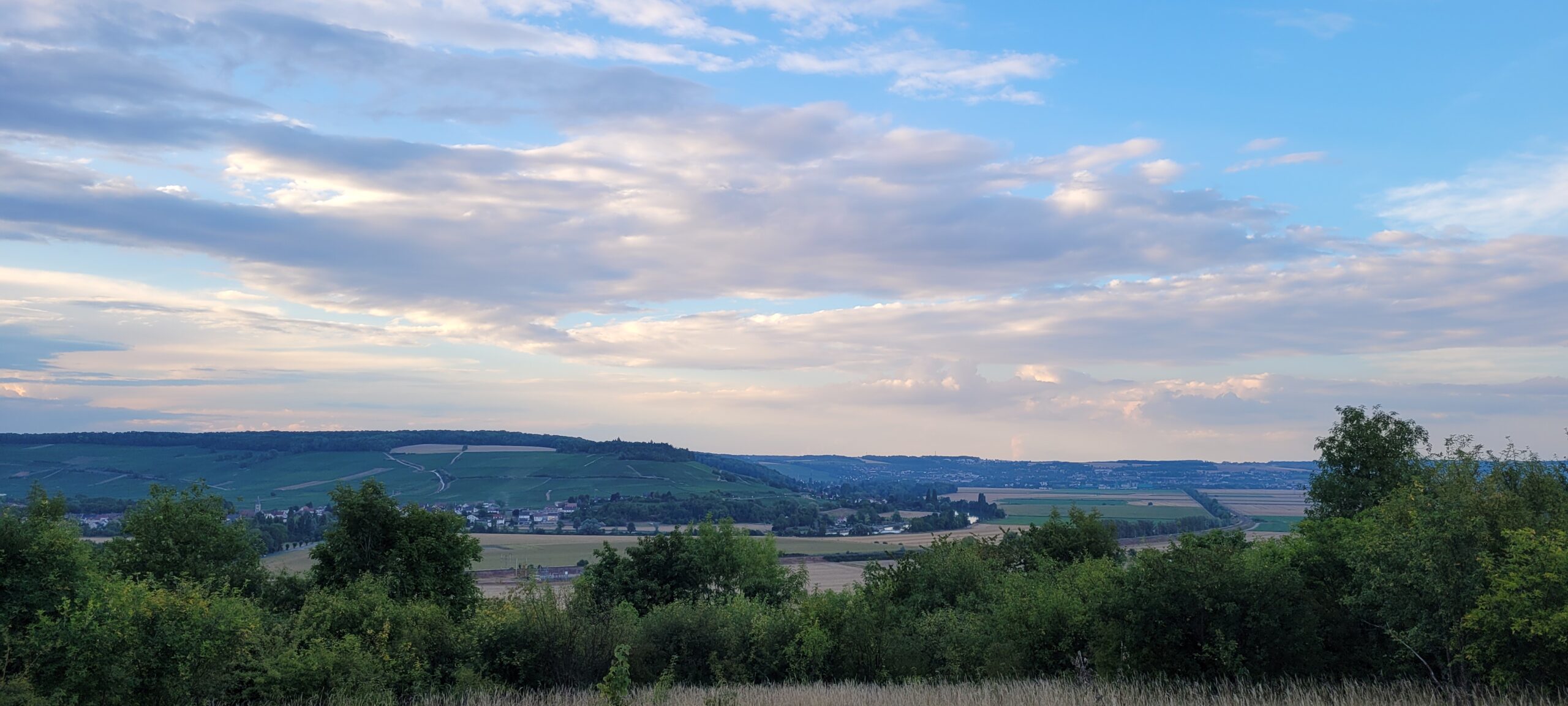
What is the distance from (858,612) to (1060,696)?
2042 cm

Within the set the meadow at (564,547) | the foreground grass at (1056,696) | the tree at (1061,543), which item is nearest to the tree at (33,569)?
the foreground grass at (1056,696)

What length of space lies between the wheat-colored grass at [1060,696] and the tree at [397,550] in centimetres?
2463

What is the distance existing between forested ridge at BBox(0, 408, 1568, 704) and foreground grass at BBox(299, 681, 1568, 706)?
1.68 m

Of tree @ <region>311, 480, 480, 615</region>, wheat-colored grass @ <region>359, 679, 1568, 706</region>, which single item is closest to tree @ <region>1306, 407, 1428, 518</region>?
wheat-colored grass @ <region>359, 679, 1568, 706</region>

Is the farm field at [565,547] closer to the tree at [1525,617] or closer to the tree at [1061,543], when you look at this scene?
the tree at [1061,543]

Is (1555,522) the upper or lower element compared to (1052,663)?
upper

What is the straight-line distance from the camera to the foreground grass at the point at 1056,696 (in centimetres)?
1958

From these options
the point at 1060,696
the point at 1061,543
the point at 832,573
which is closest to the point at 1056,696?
the point at 1060,696

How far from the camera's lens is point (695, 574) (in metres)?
66.8

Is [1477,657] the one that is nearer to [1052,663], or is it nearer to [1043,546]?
[1052,663]

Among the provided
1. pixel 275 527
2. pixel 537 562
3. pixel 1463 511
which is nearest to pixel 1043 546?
pixel 1463 511

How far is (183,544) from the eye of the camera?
49500 mm

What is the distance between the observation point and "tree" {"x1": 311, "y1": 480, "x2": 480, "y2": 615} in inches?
1950

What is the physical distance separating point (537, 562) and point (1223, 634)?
12723 centimetres
